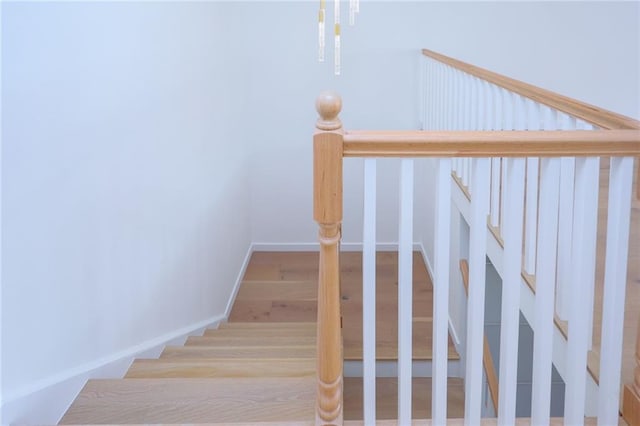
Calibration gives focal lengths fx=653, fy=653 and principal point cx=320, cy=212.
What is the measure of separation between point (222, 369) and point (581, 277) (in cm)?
146

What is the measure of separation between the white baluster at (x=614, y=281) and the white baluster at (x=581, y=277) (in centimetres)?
4

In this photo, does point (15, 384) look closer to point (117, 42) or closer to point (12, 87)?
point (12, 87)

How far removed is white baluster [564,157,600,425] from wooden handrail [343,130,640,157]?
71 millimetres

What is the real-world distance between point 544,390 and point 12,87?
5.53ft

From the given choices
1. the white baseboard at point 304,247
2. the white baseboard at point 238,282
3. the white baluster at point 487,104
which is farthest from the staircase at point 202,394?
the white baseboard at point 304,247

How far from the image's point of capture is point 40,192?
200 cm

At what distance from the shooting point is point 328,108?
1558 mm

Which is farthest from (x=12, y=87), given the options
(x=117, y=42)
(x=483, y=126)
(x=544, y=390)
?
(x=483, y=126)

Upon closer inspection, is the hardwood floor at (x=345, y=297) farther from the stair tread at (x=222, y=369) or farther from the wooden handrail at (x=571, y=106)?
the wooden handrail at (x=571, y=106)

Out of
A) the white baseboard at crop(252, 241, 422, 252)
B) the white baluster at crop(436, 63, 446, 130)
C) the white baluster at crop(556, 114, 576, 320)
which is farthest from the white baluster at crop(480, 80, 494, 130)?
the white baseboard at crop(252, 241, 422, 252)

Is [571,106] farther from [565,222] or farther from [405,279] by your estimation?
[405,279]

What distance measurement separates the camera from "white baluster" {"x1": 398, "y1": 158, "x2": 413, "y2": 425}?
166cm

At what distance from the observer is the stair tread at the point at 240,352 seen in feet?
10.1

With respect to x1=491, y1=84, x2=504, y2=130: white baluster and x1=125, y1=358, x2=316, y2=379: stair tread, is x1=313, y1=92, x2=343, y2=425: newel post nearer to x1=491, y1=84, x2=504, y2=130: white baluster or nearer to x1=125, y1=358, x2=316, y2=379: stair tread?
x1=125, y1=358, x2=316, y2=379: stair tread
